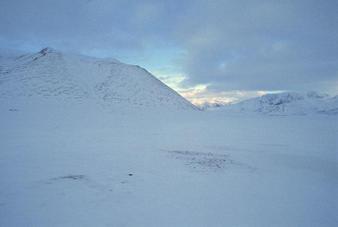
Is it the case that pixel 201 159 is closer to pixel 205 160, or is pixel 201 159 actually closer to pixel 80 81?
pixel 205 160

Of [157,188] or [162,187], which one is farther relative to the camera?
[162,187]

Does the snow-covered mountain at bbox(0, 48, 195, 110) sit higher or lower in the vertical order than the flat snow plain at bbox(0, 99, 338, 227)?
higher

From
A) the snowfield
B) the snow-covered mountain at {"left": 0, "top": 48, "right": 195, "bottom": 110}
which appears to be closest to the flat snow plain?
the snowfield

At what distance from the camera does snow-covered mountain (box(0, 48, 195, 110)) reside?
51.1 meters

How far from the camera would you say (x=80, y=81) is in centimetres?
5959

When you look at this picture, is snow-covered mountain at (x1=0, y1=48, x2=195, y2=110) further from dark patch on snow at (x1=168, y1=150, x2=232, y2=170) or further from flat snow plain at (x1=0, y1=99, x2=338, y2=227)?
flat snow plain at (x1=0, y1=99, x2=338, y2=227)

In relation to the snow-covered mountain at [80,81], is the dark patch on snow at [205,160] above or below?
below

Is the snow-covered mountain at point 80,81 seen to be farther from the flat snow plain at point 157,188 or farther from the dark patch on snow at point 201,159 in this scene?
the flat snow plain at point 157,188

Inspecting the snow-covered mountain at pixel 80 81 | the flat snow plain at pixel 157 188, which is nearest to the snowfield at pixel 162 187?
the flat snow plain at pixel 157 188

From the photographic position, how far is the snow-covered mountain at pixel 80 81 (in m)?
51.1

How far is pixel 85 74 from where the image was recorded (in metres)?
64.2

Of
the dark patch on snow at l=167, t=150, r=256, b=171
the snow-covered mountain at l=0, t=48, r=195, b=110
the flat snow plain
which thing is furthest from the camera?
the snow-covered mountain at l=0, t=48, r=195, b=110

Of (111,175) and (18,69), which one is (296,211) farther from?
(18,69)

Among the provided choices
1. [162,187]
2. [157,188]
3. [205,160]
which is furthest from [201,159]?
[157,188]
